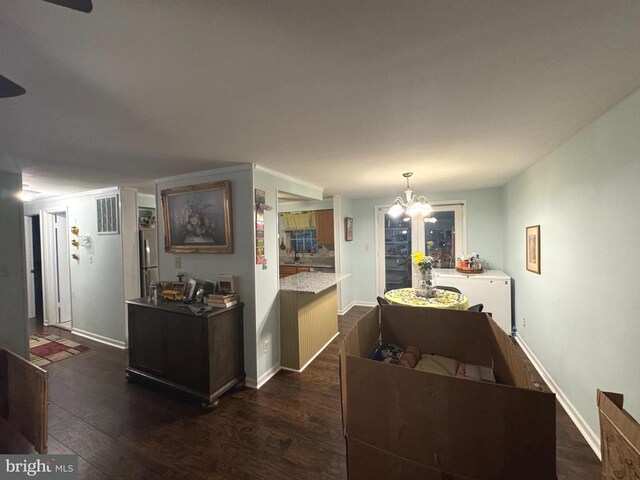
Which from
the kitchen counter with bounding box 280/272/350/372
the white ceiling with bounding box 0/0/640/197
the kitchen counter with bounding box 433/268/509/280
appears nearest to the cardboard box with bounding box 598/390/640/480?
the white ceiling with bounding box 0/0/640/197

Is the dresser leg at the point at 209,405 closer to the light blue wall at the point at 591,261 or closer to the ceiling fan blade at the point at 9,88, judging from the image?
the ceiling fan blade at the point at 9,88

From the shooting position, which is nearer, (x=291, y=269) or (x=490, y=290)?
(x=490, y=290)

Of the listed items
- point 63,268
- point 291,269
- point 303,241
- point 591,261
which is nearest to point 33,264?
point 63,268

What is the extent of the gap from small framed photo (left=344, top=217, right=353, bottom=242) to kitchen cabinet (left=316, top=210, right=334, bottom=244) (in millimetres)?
282

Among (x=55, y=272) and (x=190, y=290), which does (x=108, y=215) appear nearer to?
(x=55, y=272)

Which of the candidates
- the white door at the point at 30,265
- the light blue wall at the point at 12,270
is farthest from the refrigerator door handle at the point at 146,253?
the white door at the point at 30,265

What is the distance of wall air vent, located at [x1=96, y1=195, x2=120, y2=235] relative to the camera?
3627mm

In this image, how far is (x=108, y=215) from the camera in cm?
370

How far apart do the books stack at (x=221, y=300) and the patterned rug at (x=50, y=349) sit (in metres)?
2.45

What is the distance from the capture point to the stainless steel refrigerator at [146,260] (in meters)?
3.79

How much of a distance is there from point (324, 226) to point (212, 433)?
3.75 metres

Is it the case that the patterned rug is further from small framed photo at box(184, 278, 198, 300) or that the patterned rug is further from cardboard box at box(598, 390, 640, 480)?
cardboard box at box(598, 390, 640, 480)

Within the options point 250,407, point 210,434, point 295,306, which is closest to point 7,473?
point 210,434

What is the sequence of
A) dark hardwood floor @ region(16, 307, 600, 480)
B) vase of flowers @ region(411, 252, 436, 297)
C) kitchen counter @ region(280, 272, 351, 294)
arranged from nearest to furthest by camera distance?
1. dark hardwood floor @ region(16, 307, 600, 480)
2. kitchen counter @ region(280, 272, 351, 294)
3. vase of flowers @ region(411, 252, 436, 297)
